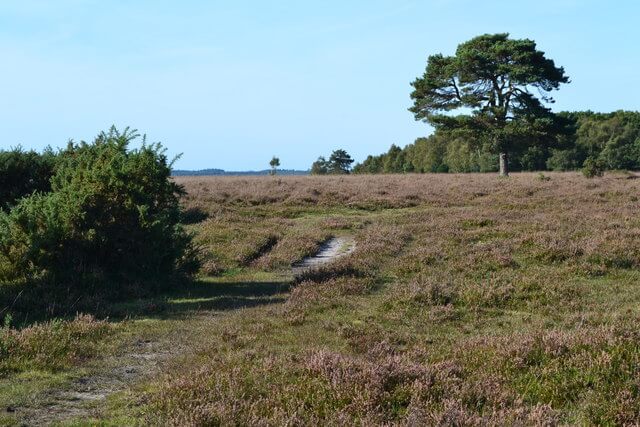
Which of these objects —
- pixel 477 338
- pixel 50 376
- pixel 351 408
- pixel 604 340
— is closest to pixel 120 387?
pixel 50 376

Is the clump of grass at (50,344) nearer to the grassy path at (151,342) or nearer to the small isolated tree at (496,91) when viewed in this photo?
the grassy path at (151,342)

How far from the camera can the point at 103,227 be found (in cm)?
1492

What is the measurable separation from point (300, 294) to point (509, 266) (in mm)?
6307

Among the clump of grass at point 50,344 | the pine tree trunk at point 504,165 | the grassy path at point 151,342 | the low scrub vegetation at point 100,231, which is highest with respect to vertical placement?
the pine tree trunk at point 504,165

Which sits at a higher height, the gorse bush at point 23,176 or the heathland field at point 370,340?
the gorse bush at point 23,176

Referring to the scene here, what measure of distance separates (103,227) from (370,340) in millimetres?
8049

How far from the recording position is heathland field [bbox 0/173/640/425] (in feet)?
21.6

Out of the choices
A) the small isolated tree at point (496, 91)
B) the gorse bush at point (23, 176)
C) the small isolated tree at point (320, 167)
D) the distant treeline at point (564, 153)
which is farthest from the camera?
the small isolated tree at point (320, 167)

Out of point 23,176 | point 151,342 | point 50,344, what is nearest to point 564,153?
point 23,176

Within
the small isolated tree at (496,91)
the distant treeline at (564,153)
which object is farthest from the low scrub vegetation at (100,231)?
the distant treeline at (564,153)

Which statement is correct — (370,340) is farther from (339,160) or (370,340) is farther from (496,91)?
(339,160)

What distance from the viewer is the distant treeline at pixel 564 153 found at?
9700cm

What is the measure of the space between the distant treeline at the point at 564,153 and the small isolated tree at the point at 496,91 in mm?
18347

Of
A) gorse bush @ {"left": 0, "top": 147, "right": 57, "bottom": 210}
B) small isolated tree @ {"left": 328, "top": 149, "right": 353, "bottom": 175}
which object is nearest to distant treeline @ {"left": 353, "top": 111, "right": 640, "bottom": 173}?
small isolated tree @ {"left": 328, "top": 149, "right": 353, "bottom": 175}
